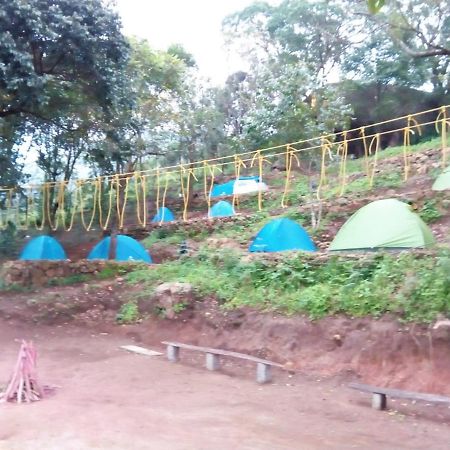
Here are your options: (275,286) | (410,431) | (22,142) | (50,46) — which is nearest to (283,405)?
(410,431)

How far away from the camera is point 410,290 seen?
8164mm

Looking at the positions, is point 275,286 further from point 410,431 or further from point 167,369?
point 410,431

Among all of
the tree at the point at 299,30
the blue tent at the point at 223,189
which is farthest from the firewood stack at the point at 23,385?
the tree at the point at 299,30

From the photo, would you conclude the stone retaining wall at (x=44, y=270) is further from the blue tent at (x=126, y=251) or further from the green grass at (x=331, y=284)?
the green grass at (x=331, y=284)

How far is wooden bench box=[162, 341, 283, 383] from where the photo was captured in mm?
8133

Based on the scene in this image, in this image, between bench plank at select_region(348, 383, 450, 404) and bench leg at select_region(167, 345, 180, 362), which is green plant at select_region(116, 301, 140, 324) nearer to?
bench leg at select_region(167, 345, 180, 362)

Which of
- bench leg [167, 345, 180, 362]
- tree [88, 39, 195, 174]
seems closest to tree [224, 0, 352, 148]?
tree [88, 39, 195, 174]

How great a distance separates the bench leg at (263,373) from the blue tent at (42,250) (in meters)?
10.1

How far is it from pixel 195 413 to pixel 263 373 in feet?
6.48

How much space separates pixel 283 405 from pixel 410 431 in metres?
1.55

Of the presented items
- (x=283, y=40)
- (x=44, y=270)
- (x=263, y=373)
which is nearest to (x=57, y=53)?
(x=44, y=270)

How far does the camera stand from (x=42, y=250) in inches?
653

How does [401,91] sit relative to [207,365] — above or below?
above

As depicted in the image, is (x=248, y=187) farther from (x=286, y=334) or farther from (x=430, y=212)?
(x=286, y=334)
